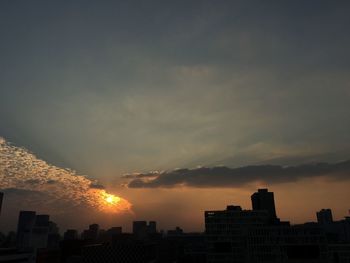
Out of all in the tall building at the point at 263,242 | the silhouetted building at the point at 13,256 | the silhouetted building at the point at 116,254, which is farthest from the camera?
the silhouetted building at the point at 116,254

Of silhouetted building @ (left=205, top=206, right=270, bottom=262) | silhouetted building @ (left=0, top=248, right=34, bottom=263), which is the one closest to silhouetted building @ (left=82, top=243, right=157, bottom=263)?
silhouetted building @ (left=0, top=248, right=34, bottom=263)

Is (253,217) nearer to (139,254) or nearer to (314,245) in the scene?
(314,245)

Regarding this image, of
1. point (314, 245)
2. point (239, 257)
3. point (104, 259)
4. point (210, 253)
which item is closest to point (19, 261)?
point (104, 259)

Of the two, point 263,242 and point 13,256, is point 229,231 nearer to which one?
point 263,242

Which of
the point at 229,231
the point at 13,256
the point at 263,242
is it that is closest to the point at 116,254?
the point at 13,256

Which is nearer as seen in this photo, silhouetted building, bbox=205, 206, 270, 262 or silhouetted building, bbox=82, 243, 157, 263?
silhouetted building, bbox=205, 206, 270, 262

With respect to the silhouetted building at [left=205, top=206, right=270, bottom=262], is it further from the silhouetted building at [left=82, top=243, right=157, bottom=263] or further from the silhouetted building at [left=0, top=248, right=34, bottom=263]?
the silhouetted building at [left=0, top=248, right=34, bottom=263]

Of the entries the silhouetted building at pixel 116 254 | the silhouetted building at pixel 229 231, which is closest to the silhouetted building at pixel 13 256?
the silhouetted building at pixel 116 254

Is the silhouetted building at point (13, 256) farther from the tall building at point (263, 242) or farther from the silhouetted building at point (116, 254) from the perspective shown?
the tall building at point (263, 242)

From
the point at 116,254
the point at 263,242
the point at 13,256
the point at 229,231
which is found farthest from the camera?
the point at 116,254

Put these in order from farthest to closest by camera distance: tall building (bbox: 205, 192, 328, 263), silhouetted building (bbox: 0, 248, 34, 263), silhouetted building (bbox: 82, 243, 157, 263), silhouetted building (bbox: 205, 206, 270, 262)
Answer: silhouetted building (bbox: 82, 243, 157, 263), silhouetted building (bbox: 205, 206, 270, 262), silhouetted building (bbox: 0, 248, 34, 263), tall building (bbox: 205, 192, 328, 263)

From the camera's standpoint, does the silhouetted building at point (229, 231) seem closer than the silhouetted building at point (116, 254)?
Yes

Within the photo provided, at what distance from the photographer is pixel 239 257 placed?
582ft

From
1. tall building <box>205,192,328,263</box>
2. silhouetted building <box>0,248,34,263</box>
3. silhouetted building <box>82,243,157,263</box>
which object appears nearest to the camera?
tall building <box>205,192,328,263</box>
